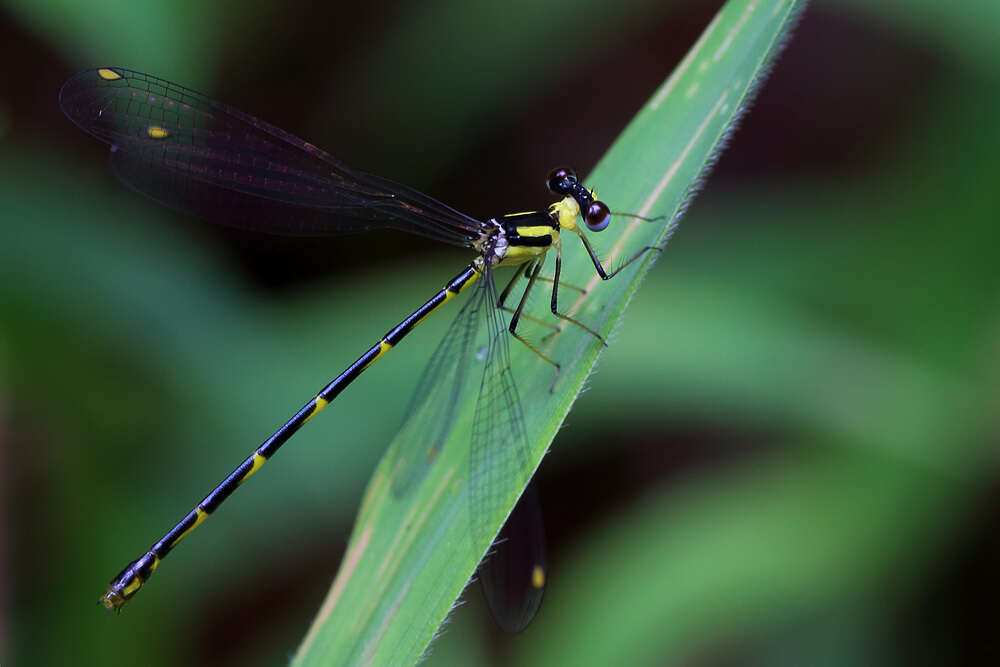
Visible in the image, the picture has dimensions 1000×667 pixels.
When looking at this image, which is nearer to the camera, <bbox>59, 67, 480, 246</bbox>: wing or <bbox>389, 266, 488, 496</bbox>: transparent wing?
<bbox>389, 266, 488, 496</bbox>: transparent wing

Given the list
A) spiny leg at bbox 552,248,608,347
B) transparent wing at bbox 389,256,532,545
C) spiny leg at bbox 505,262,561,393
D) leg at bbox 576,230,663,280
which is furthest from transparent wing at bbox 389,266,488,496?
leg at bbox 576,230,663,280

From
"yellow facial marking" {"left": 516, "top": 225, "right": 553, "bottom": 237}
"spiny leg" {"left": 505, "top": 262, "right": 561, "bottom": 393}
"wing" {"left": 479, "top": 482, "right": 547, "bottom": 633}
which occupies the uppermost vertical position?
"yellow facial marking" {"left": 516, "top": 225, "right": 553, "bottom": 237}

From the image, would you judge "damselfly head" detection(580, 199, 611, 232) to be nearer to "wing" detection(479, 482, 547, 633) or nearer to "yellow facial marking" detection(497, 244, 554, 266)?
"yellow facial marking" detection(497, 244, 554, 266)

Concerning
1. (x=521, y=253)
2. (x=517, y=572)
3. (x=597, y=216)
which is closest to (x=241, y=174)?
(x=521, y=253)

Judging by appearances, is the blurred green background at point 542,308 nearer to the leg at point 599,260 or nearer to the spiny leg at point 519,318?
the spiny leg at point 519,318

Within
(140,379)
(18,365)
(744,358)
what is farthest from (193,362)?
(744,358)

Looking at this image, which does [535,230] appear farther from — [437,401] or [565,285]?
[437,401]
